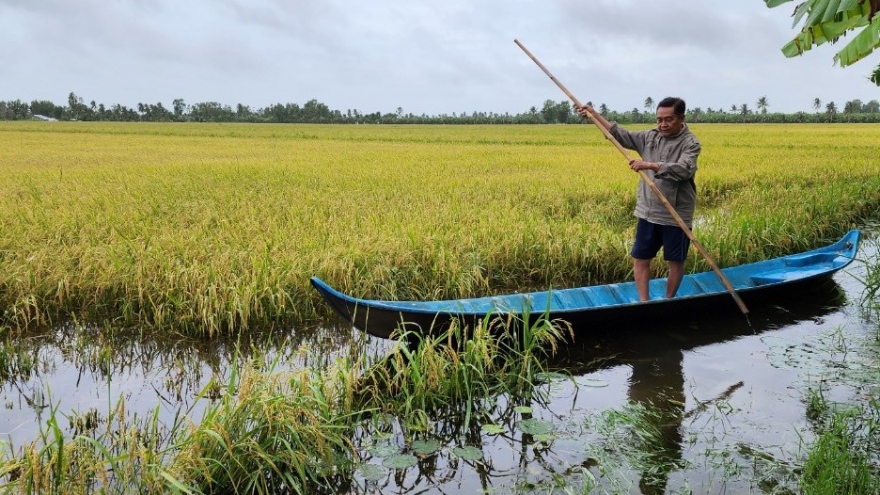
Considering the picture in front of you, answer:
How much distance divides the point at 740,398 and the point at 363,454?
221 centimetres

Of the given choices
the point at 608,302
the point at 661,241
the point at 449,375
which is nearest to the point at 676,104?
the point at 661,241

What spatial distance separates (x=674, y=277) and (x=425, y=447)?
266 cm

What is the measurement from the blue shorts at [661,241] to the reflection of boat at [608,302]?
324 millimetres

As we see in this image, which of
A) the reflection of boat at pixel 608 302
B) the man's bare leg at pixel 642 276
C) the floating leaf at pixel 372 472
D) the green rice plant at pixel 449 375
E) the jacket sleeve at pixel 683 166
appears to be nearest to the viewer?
the floating leaf at pixel 372 472

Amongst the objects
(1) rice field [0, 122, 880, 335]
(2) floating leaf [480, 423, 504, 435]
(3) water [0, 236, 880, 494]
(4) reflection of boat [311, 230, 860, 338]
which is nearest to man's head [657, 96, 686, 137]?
(4) reflection of boat [311, 230, 860, 338]

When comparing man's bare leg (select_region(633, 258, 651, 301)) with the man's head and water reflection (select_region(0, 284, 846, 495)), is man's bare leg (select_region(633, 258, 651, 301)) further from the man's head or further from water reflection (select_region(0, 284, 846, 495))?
the man's head

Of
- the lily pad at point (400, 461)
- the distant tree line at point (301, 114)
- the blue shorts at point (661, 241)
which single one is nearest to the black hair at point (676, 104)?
the blue shorts at point (661, 241)

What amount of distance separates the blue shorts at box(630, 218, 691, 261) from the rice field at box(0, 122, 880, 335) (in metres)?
1.36

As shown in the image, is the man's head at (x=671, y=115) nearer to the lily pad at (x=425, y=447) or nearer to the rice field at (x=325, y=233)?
the rice field at (x=325, y=233)

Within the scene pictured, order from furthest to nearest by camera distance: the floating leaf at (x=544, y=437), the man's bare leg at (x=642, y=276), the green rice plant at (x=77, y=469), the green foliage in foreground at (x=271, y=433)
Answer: the man's bare leg at (x=642, y=276)
the floating leaf at (x=544, y=437)
the green foliage in foreground at (x=271, y=433)
the green rice plant at (x=77, y=469)

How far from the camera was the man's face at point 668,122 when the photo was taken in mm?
4387

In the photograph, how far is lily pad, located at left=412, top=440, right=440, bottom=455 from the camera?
313 cm

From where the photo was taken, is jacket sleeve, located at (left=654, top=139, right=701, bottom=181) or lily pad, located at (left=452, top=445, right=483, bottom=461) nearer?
lily pad, located at (left=452, top=445, right=483, bottom=461)

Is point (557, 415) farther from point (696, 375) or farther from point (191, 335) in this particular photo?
point (191, 335)
